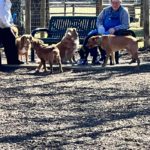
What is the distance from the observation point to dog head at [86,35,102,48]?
12.2 meters

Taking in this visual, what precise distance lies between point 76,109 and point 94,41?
4.32m

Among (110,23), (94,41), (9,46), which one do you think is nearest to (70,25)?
(110,23)

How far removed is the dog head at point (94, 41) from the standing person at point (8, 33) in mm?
1558

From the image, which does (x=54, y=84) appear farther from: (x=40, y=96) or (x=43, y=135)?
(x=43, y=135)

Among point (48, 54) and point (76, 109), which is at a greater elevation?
point (48, 54)

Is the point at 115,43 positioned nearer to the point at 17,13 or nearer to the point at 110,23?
the point at 110,23

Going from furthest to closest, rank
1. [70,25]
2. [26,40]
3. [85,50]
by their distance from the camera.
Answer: [70,25]
[85,50]
[26,40]

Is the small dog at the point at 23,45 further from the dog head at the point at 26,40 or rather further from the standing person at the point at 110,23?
the standing person at the point at 110,23

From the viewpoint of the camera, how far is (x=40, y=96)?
9.23 meters

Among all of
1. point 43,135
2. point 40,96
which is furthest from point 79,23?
point 43,135

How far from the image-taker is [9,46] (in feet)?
42.0

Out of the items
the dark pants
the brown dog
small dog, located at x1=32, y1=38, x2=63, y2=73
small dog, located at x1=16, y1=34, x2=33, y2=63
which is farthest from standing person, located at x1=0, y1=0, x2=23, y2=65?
the brown dog

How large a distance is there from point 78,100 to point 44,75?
2805 millimetres

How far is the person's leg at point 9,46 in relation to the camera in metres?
12.6
